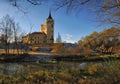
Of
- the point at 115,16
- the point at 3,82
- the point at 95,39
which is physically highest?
the point at 115,16

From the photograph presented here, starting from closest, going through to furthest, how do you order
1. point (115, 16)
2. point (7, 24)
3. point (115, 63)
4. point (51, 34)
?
point (115, 16), point (115, 63), point (7, 24), point (51, 34)

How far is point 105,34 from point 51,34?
82.8m

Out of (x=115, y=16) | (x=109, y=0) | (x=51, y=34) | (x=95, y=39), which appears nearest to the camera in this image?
(x=109, y=0)

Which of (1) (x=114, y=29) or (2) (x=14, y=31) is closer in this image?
(1) (x=114, y=29)

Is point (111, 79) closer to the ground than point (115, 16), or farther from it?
closer to the ground

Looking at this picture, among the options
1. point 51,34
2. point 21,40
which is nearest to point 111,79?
point 21,40

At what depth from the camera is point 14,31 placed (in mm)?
50375

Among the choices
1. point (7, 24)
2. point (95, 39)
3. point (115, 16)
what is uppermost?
point (7, 24)

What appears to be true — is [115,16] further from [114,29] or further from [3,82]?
[3,82]

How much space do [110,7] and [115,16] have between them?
0.69 meters

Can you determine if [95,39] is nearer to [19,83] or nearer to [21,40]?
[19,83]

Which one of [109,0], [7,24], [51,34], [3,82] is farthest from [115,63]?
Answer: [51,34]

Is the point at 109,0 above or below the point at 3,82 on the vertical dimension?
above

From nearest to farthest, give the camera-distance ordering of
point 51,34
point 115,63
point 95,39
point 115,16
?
point 115,16 < point 95,39 < point 115,63 < point 51,34
